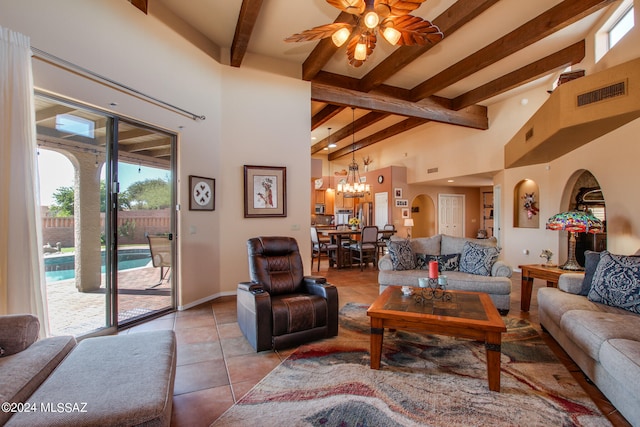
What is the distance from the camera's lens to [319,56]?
4.39 meters

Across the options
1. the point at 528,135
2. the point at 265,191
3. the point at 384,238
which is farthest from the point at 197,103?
the point at 384,238

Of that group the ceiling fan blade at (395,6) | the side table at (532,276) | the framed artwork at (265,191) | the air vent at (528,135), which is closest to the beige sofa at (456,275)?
the side table at (532,276)

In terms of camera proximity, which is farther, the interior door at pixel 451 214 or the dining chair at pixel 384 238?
the interior door at pixel 451 214

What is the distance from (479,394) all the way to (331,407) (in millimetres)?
1032

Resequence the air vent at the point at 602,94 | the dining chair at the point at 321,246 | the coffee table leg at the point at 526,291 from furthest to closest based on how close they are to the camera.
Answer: the dining chair at the point at 321,246, the coffee table leg at the point at 526,291, the air vent at the point at 602,94

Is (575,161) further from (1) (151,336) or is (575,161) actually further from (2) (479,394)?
(1) (151,336)

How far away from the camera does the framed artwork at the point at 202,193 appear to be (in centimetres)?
406

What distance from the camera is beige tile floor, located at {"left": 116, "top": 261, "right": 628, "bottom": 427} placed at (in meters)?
1.95

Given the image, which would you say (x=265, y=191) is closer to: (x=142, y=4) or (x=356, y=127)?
(x=142, y=4)

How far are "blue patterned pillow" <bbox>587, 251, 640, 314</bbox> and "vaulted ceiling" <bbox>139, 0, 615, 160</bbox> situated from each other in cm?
282

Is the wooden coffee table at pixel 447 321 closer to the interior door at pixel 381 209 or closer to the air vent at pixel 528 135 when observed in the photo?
the air vent at pixel 528 135

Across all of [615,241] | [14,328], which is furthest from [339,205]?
[14,328]

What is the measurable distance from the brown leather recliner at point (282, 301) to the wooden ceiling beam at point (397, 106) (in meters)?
3.08

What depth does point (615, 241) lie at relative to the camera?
3.82 m
